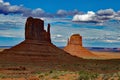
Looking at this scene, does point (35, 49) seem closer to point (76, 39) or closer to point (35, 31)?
point (35, 31)

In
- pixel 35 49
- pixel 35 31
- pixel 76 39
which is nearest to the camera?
pixel 35 49

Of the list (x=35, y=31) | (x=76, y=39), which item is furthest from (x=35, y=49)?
(x=76, y=39)

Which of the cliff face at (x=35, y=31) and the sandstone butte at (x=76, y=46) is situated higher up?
the cliff face at (x=35, y=31)

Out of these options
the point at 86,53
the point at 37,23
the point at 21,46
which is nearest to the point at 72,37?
the point at 86,53

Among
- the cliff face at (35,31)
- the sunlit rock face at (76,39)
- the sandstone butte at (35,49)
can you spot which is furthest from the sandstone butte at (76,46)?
the cliff face at (35,31)

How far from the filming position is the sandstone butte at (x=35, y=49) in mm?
106938

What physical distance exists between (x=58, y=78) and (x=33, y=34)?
312 ft

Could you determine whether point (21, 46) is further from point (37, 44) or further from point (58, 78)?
point (58, 78)

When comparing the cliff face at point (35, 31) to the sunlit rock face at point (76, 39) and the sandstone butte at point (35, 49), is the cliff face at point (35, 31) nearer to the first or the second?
the sandstone butte at point (35, 49)

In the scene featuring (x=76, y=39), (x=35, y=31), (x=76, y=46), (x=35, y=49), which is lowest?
(x=76, y=46)

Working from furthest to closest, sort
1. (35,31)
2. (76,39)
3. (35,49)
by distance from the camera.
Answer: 1. (76,39)
2. (35,31)
3. (35,49)

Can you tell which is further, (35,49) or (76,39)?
(76,39)

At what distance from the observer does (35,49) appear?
115 meters

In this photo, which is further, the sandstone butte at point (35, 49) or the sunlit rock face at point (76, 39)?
the sunlit rock face at point (76, 39)
